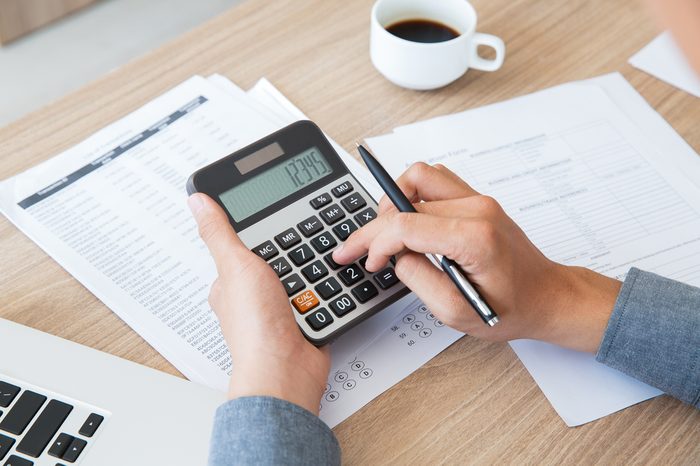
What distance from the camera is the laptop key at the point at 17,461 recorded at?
1.56ft

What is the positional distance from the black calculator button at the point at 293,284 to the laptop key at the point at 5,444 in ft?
0.74

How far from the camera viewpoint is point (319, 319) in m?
0.56

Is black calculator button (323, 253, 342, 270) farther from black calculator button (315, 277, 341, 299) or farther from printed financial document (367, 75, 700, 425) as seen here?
printed financial document (367, 75, 700, 425)

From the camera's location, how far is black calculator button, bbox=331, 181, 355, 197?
63 cm

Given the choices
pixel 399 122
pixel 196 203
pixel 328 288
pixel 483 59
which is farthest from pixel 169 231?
pixel 483 59

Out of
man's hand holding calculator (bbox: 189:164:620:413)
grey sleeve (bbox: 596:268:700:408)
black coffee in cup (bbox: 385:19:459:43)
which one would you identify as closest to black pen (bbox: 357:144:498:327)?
man's hand holding calculator (bbox: 189:164:620:413)

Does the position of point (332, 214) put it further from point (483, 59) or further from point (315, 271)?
point (483, 59)

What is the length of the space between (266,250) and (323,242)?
50 mm

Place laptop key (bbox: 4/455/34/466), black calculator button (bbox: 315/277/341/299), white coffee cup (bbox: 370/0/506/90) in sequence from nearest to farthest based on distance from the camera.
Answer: laptop key (bbox: 4/455/34/466) → black calculator button (bbox: 315/277/341/299) → white coffee cup (bbox: 370/0/506/90)

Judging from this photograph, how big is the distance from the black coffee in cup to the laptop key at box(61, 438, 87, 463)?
20.0 inches

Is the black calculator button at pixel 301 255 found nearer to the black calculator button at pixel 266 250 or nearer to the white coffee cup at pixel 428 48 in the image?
the black calculator button at pixel 266 250

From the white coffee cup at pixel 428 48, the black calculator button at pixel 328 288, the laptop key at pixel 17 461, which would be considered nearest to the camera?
→ the laptop key at pixel 17 461

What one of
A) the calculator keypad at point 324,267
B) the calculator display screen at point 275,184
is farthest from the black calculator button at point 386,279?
the calculator display screen at point 275,184

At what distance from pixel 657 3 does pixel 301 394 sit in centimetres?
35
